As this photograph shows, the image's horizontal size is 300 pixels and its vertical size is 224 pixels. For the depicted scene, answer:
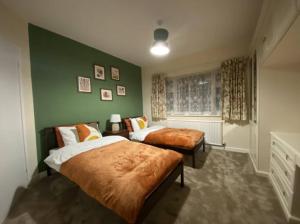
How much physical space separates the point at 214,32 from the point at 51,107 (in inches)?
132

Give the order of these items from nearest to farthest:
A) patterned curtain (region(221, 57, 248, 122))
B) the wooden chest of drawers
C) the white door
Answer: the wooden chest of drawers → the white door → patterned curtain (region(221, 57, 248, 122))

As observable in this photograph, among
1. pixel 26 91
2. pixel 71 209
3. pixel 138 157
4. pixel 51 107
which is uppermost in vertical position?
pixel 26 91

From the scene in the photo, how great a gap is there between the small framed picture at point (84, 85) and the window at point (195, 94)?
2.30 metres

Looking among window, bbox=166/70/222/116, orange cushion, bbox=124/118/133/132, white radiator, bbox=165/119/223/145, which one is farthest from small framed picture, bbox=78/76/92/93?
white radiator, bbox=165/119/223/145

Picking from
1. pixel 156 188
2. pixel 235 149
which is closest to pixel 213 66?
pixel 235 149

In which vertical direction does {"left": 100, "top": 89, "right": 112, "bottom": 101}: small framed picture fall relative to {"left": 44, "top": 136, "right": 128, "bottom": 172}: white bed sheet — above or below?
above

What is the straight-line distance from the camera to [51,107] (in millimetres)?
2465

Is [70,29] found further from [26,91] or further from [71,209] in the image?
[71,209]

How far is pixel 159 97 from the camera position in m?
4.32

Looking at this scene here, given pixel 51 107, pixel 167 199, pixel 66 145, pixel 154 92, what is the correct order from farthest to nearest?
pixel 154 92
pixel 51 107
pixel 66 145
pixel 167 199

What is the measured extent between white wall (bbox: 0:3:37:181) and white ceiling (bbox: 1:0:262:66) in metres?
0.17

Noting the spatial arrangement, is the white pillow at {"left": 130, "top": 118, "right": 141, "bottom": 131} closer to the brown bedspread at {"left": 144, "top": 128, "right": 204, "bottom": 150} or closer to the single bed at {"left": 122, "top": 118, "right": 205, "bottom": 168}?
the single bed at {"left": 122, "top": 118, "right": 205, "bottom": 168}

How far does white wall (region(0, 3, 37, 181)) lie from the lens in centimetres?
192

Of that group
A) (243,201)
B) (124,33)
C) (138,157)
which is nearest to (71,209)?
(138,157)
